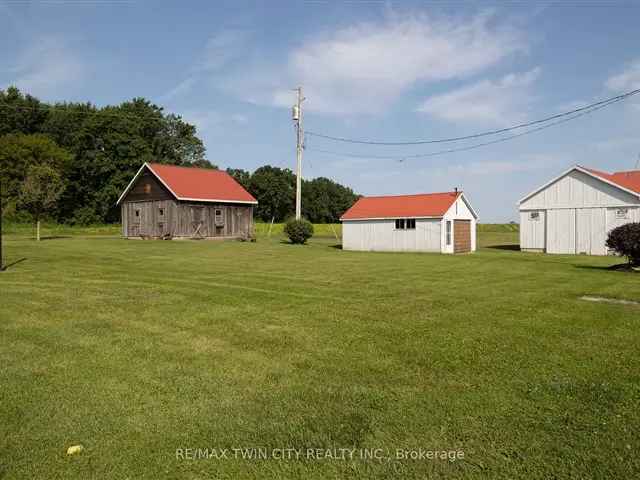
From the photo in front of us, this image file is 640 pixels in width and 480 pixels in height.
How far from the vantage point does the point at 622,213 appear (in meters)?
Result: 31.0

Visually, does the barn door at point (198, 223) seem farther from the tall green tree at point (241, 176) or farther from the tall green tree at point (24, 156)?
the tall green tree at point (241, 176)

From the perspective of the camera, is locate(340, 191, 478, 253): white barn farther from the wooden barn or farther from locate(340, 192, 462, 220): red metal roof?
the wooden barn

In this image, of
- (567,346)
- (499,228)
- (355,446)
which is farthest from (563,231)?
(499,228)

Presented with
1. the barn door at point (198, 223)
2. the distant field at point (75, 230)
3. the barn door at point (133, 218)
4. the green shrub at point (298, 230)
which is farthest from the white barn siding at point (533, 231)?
the barn door at point (133, 218)

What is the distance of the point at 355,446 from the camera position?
162 inches

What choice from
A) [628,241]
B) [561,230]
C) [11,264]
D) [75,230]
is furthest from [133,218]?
[628,241]

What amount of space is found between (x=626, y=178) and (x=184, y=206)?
112ft

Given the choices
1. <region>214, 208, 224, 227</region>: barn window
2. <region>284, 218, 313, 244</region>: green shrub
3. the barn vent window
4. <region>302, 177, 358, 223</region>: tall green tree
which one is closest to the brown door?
the barn vent window

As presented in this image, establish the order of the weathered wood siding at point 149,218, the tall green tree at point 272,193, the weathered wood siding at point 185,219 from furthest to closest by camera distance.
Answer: the tall green tree at point 272,193
the weathered wood siding at point 149,218
the weathered wood siding at point 185,219

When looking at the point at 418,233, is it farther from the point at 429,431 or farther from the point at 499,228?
the point at 499,228

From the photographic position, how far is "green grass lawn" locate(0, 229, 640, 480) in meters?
3.88

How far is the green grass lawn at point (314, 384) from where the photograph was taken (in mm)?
3875

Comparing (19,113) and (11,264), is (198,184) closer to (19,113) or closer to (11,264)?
(11,264)

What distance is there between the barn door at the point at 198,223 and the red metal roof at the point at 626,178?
29861mm
